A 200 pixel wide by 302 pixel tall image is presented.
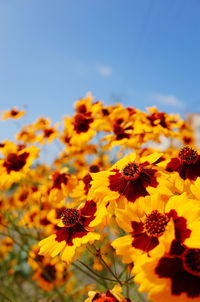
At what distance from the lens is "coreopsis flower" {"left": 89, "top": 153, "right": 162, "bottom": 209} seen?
1324 millimetres

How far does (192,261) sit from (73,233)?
24.9 inches

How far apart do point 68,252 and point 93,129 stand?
1480mm

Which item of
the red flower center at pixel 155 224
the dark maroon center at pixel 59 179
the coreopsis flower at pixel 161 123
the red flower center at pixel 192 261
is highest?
the coreopsis flower at pixel 161 123

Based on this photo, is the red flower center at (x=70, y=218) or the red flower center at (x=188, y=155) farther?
the red flower center at (x=188, y=155)

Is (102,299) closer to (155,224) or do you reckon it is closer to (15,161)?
(155,224)

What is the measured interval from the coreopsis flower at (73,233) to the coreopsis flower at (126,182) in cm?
7

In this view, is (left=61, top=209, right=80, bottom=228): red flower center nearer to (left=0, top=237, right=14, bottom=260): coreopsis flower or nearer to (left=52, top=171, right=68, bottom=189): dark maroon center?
(left=52, top=171, right=68, bottom=189): dark maroon center

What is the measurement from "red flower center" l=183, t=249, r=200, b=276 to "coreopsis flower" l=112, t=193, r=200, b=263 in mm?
28

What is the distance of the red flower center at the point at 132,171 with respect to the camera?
1.40 meters

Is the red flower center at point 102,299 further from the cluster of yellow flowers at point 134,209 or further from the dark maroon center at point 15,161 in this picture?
the dark maroon center at point 15,161

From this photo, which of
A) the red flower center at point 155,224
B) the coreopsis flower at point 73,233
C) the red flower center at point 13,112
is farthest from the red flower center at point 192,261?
the red flower center at point 13,112

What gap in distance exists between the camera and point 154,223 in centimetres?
109

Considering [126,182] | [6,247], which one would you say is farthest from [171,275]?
[6,247]

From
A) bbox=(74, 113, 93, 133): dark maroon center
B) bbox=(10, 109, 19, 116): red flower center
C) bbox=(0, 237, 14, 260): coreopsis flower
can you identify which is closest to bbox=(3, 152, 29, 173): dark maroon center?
bbox=(74, 113, 93, 133): dark maroon center
